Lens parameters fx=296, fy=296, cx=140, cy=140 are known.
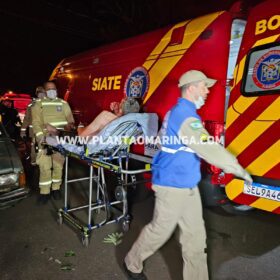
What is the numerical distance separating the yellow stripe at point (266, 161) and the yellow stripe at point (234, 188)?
0.18 m

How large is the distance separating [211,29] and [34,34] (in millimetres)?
18958

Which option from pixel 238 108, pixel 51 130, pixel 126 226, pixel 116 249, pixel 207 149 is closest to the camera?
pixel 207 149

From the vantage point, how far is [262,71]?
282 centimetres

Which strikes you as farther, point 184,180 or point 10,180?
point 10,180

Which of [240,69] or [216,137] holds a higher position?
[240,69]

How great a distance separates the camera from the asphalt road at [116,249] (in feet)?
8.92

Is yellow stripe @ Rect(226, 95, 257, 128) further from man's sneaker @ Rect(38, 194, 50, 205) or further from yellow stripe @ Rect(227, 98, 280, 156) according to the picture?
man's sneaker @ Rect(38, 194, 50, 205)

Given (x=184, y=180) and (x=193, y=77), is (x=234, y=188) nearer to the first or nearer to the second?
(x=184, y=180)

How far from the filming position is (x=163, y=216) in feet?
7.30

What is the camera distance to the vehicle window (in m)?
2.70

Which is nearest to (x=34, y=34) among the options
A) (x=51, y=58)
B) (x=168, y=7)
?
(x=51, y=58)

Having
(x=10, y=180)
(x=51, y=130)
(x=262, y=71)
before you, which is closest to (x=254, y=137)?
(x=262, y=71)

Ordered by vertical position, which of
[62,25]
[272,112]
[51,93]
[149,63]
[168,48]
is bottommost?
[272,112]

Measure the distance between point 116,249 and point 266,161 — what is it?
1.77m
